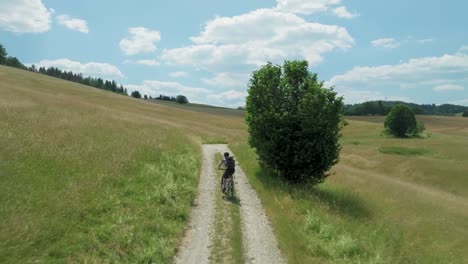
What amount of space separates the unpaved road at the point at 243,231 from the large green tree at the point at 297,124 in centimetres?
335

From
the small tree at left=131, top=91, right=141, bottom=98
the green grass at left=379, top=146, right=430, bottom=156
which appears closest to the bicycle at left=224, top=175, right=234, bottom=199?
the green grass at left=379, top=146, right=430, bottom=156

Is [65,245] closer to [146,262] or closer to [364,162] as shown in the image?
[146,262]

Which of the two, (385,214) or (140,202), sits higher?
(140,202)

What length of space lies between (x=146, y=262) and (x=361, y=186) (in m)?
20.0

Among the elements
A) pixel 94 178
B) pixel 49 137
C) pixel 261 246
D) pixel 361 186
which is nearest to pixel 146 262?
pixel 261 246

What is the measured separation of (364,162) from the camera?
46188 millimetres

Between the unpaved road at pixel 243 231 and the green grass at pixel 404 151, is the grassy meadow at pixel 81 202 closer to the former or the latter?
the unpaved road at pixel 243 231

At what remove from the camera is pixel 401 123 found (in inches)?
3297

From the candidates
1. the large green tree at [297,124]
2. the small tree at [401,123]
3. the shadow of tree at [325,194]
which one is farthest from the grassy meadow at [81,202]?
the small tree at [401,123]

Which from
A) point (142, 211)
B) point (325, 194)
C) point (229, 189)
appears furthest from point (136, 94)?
point (142, 211)

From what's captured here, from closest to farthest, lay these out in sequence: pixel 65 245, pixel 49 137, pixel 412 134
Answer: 1. pixel 65 245
2. pixel 49 137
3. pixel 412 134

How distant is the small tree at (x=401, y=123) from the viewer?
275 ft

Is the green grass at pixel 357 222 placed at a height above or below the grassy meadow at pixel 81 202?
below

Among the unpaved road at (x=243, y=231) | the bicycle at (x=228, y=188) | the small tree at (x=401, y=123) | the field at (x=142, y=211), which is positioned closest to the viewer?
the field at (x=142, y=211)
